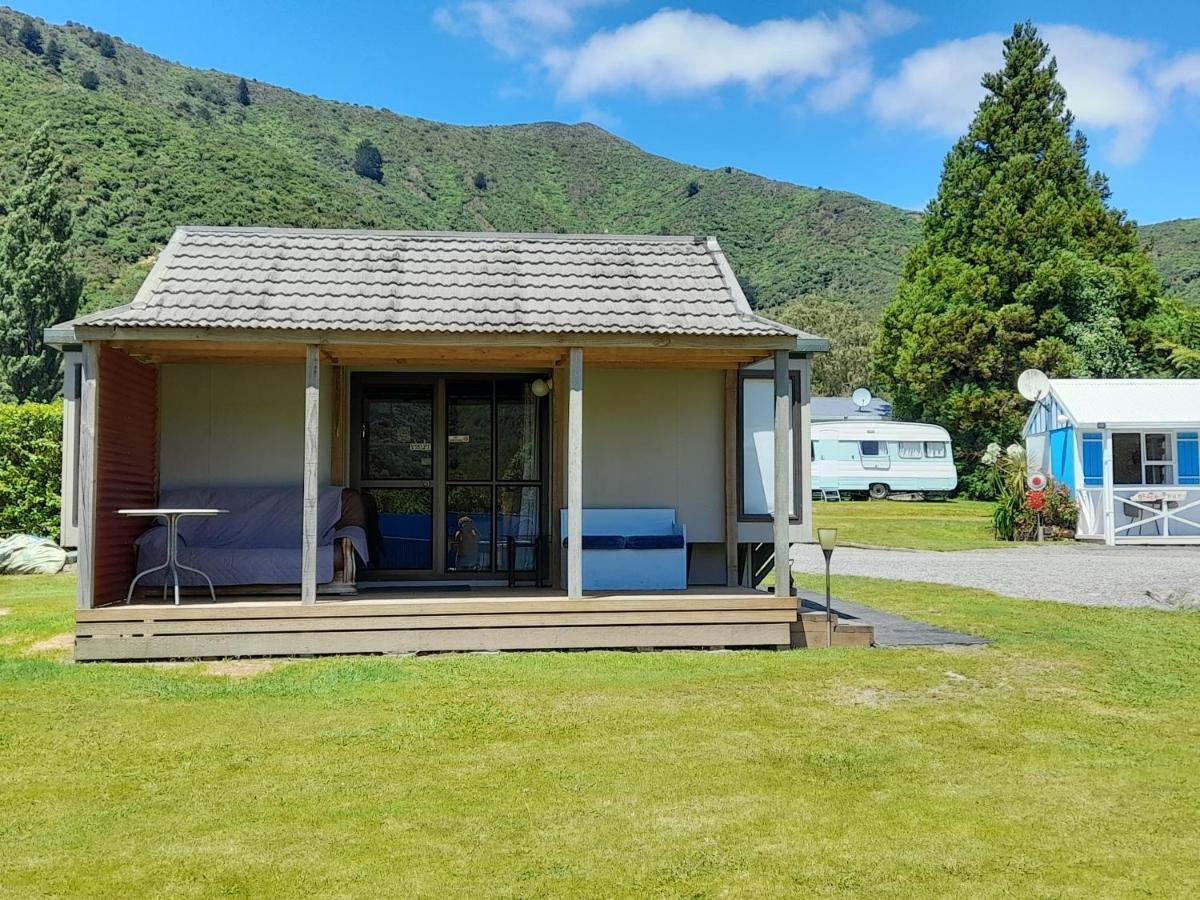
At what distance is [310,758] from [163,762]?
0.61 m

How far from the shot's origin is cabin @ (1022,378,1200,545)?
60.0 ft

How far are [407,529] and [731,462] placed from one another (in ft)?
8.98

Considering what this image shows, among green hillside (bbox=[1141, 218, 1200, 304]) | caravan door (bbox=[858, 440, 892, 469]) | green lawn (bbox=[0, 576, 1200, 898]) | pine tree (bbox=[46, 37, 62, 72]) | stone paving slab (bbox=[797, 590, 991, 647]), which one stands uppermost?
pine tree (bbox=[46, 37, 62, 72])

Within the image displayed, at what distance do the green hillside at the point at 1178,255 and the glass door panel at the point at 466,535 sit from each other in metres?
50.0

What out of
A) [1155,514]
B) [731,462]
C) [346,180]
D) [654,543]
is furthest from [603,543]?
[346,180]

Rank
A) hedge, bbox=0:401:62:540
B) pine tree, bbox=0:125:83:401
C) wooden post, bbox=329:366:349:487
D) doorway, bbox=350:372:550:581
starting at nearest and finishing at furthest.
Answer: wooden post, bbox=329:366:349:487, doorway, bbox=350:372:550:581, hedge, bbox=0:401:62:540, pine tree, bbox=0:125:83:401

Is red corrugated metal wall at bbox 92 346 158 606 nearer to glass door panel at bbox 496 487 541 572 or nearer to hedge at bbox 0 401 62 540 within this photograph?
glass door panel at bbox 496 487 541 572

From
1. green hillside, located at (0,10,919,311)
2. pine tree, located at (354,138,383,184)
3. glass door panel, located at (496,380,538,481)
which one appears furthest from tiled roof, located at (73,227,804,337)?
pine tree, located at (354,138,383,184)

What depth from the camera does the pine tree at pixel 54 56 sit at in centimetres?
5959

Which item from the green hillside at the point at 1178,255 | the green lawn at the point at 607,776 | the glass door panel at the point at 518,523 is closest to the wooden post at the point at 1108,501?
the green lawn at the point at 607,776

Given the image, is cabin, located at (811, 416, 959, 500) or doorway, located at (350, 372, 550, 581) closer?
doorway, located at (350, 372, 550, 581)

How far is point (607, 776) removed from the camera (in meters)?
4.36

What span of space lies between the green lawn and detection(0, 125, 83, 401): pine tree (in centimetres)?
1928

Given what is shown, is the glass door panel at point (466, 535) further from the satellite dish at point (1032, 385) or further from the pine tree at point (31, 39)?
the pine tree at point (31, 39)
